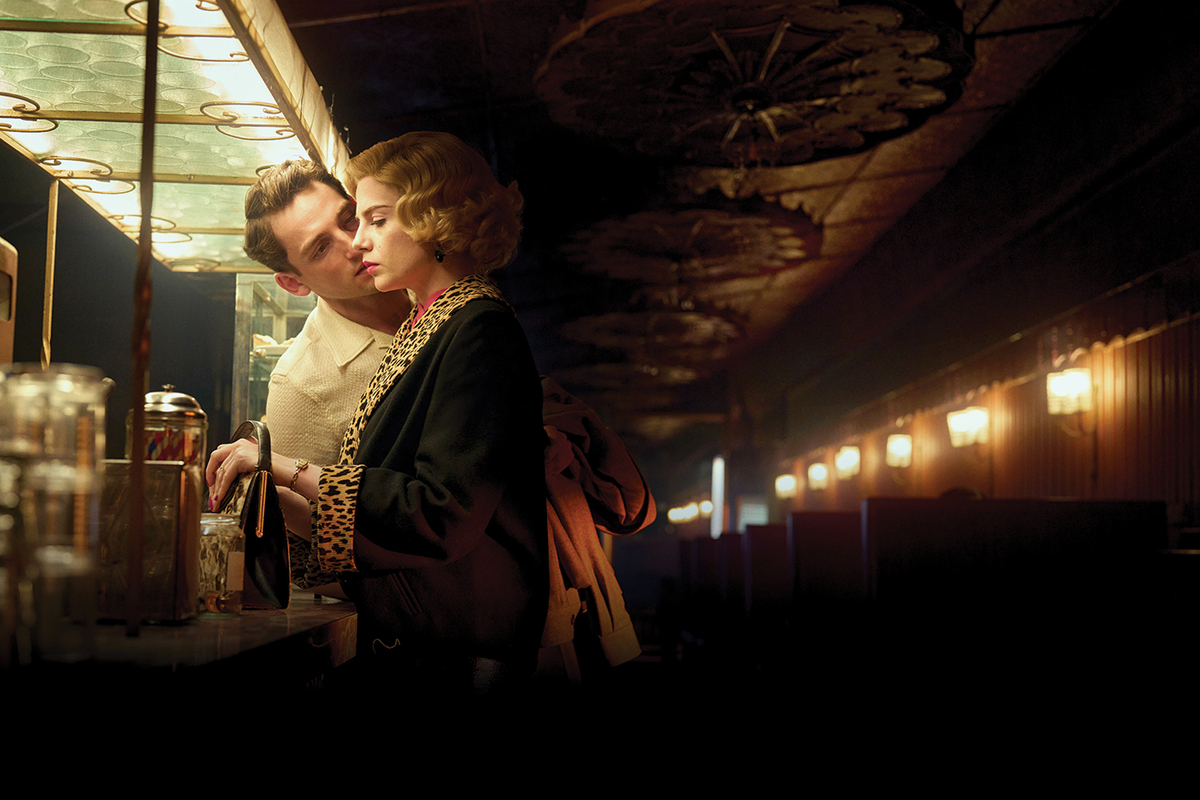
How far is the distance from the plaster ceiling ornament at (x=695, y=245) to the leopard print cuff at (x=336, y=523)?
256 inches

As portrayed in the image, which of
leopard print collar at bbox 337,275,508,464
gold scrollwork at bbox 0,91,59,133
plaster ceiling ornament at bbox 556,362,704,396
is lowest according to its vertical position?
leopard print collar at bbox 337,275,508,464

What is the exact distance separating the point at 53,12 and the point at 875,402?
963cm

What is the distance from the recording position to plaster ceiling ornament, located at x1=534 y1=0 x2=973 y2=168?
443cm

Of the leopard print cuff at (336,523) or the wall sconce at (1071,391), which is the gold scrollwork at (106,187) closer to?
the leopard print cuff at (336,523)

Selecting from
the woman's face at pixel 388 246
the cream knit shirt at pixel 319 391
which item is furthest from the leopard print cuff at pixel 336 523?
the cream knit shirt at pixel 319 391

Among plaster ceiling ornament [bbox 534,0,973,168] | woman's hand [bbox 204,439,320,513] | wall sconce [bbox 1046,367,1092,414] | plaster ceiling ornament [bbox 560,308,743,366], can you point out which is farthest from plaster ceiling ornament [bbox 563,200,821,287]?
woman's hand [bbox 204,439,320,513]

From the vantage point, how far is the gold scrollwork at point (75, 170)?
1.83m

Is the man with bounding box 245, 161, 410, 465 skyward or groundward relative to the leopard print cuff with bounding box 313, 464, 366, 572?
skyward

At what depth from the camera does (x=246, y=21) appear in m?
1.51

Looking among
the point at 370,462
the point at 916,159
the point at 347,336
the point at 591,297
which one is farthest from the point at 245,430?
the point at 591,297

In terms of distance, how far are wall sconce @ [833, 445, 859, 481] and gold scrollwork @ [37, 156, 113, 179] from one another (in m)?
9.66

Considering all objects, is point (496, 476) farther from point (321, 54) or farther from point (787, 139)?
point (787, 139)

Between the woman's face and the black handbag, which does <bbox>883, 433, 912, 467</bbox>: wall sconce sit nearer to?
the woman's face

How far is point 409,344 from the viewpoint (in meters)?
1.36
